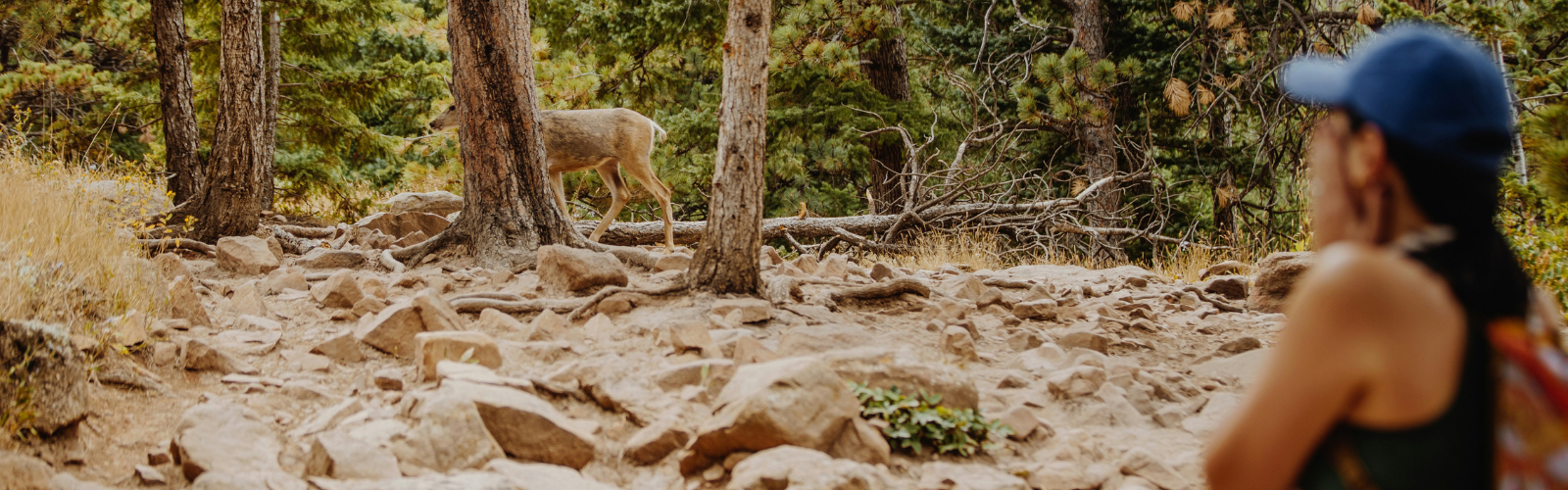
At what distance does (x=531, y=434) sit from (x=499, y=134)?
12.6 feet

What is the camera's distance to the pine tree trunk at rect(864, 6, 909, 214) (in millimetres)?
12914

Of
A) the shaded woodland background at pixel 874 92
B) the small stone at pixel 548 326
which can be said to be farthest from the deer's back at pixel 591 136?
the small stone at pixel 548 326

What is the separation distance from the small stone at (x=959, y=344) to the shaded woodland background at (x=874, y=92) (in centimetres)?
588

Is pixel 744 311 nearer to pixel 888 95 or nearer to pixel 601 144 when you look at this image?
pixel 601 144

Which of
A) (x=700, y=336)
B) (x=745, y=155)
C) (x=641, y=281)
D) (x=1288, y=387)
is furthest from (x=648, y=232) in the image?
(x=1288, y=387)

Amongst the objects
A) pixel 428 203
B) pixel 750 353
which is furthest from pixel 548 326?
pixel 428 203

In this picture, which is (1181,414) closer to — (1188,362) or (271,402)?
(1188,362)

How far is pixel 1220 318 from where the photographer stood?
248 inches

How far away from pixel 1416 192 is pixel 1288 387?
28 cm

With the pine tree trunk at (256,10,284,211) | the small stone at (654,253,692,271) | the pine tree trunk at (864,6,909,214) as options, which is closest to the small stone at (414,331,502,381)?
the small stone at (654,253,692,271)

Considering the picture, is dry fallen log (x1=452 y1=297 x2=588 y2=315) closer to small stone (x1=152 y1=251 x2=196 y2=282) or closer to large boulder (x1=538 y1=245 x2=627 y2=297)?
large boulder (x1=538 y1=245 x2=627 y2=297)

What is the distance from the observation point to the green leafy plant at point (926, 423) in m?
3.31

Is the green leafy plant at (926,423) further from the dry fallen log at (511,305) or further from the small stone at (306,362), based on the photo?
the small stone at (306,362)

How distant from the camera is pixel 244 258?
6770 mm
